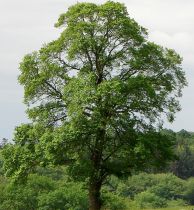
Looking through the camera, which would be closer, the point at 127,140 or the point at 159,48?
the point at 127,140

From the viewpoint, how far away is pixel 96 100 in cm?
3080

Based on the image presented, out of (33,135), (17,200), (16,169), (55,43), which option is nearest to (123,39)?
(55,43)

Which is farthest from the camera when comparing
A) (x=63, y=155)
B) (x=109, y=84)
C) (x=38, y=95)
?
(x=38, y=95)

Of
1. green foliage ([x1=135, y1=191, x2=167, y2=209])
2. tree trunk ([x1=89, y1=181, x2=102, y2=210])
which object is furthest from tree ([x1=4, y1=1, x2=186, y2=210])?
green foliage ([x1=135, y1=191, x2=167, y2=209])

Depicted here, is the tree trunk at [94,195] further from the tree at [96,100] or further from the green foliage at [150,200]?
the green foliage at [150,200]

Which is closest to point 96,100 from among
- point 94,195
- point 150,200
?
point 94,195

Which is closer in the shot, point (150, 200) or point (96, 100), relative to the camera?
point (96, 100)

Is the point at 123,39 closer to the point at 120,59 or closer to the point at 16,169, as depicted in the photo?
the point at 120,59

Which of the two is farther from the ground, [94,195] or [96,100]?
[96,100]

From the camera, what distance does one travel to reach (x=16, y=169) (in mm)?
34531

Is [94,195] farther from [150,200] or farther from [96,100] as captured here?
[150,200]

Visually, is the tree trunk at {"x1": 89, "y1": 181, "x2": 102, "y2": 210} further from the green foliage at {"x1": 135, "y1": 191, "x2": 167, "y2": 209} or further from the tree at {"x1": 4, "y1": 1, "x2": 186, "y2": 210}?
the green foliage at {"x1": 135, "y1": 191, "x2": 167, "y2": 209}

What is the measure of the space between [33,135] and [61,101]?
3.06m

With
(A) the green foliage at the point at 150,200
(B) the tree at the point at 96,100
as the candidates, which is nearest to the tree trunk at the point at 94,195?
(B) the tree at the point at 96,100
